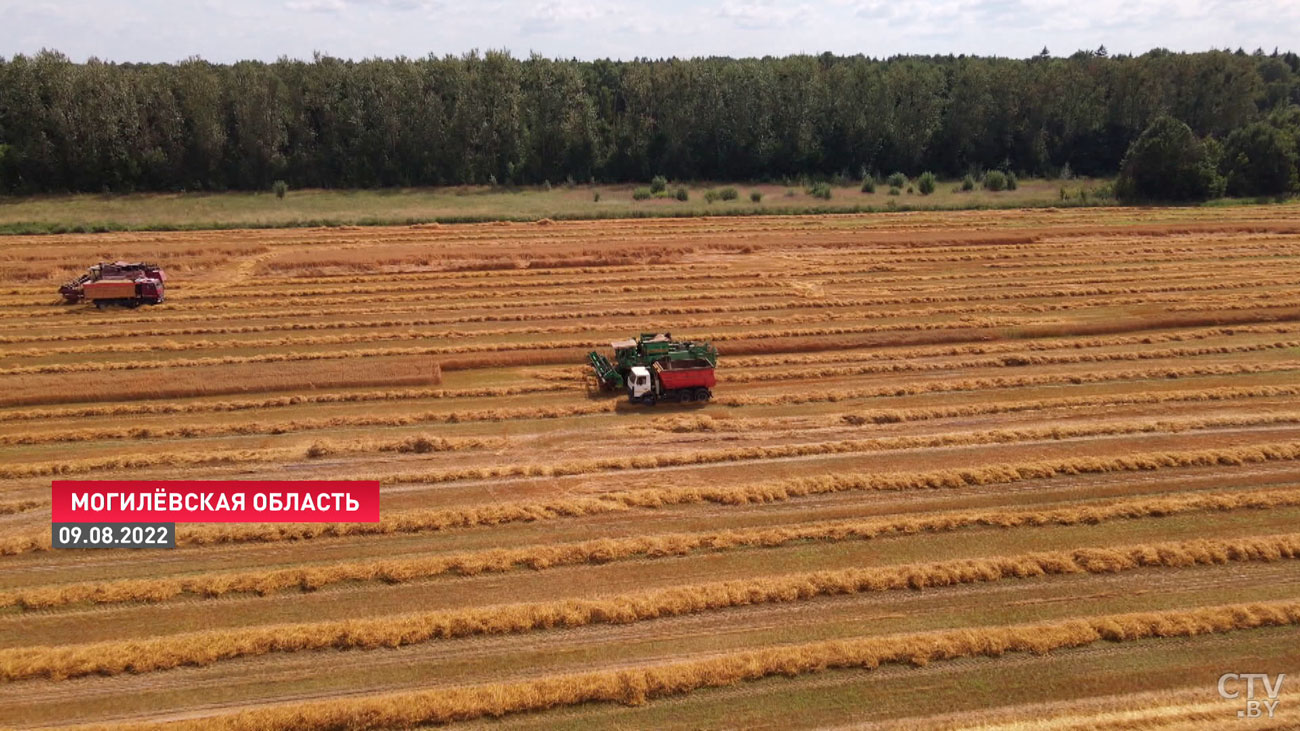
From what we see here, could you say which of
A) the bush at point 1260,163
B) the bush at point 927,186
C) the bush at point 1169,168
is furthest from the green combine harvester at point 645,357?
the bush at point 1260,163

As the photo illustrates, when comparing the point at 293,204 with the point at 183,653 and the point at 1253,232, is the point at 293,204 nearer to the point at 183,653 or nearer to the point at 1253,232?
the point at 183,653

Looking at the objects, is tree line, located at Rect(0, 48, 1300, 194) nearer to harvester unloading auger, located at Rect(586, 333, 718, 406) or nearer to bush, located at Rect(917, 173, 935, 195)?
bush, located at Rect(917, 173, 935, 195)

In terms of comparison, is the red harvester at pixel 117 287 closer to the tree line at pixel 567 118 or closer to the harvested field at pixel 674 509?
the harvested field at pixel 674 509

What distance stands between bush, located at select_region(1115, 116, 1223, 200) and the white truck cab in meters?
58.2

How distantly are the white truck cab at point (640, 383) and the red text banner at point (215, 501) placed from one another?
322 inches

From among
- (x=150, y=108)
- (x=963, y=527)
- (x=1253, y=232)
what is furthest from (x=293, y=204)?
(x=1253, y=232)

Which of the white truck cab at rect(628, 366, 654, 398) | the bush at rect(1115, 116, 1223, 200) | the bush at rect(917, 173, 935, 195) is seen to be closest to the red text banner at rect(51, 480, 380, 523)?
the white truck cab at rect(628, 366, 654, 398)

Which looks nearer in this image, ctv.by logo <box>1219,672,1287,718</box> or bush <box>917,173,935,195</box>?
ctv.by logo <box>1219,672,1287,718</box>

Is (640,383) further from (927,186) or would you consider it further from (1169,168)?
(1169,168)

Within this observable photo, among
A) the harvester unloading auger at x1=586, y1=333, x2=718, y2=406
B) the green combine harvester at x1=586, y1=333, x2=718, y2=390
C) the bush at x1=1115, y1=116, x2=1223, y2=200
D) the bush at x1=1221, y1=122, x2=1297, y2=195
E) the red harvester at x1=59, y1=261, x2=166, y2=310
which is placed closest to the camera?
the harvester unloading auger at x1=586, y1=333, x2=718, y2=406

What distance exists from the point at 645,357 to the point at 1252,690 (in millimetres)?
17089

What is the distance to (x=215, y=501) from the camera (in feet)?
65.1

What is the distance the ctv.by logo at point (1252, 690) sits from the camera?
1343cm

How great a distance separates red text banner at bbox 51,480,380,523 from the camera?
19.2 metres
